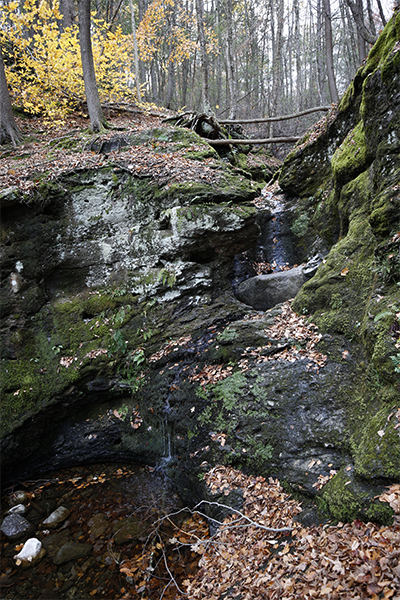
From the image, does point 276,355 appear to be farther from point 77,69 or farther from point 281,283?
point 77,69

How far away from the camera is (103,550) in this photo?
4.91 metres

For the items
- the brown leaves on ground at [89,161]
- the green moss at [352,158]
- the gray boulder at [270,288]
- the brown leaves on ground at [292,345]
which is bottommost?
the brown leaves on ground at [292,345]

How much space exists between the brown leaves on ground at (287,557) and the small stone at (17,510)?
11.9 feet

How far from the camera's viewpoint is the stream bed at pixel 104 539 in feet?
14.4

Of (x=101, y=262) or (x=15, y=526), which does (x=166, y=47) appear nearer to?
(x=101, y=262)

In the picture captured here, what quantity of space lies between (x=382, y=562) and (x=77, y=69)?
16210 millimetres

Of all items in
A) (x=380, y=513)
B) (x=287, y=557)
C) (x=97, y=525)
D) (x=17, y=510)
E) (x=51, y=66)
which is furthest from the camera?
(x=51, y=66)

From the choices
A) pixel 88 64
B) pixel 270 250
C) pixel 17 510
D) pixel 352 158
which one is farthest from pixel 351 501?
pixel 88 64

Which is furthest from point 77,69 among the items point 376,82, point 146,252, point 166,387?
point 166,387

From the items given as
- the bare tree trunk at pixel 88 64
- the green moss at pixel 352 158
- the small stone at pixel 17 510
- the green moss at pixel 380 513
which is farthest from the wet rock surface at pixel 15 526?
the bare tree trunk at pixel 88 64

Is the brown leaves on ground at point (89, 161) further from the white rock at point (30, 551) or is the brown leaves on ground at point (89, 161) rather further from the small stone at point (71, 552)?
the small stone at point (71, 552)

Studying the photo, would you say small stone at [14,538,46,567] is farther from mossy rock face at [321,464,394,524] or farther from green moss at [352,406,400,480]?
green moss at [352,406,400,480]

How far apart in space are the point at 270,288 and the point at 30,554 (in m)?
6.85

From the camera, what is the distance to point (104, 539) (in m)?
5.11
